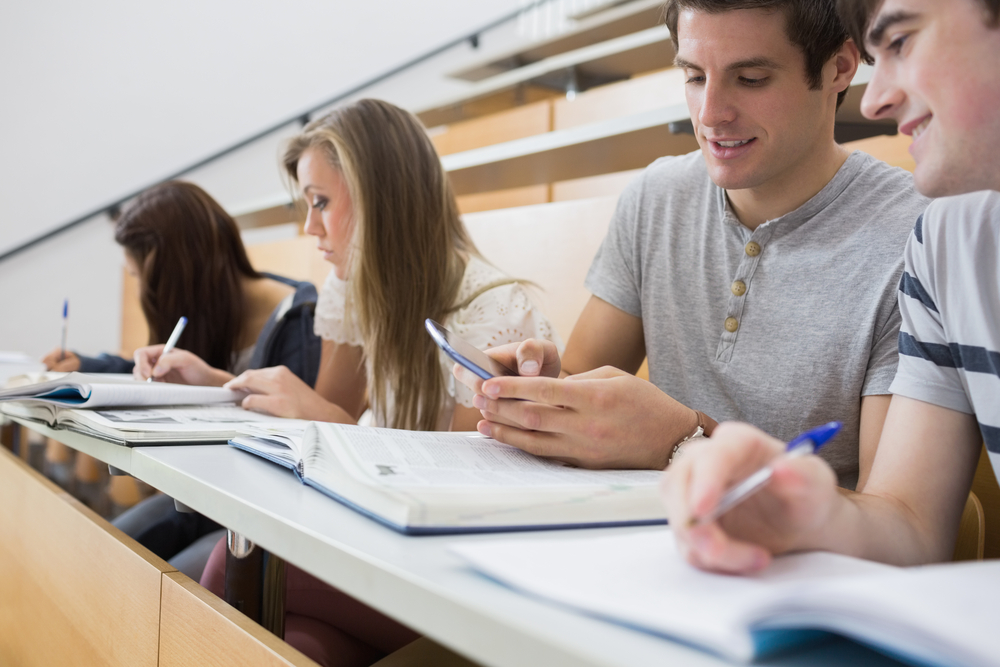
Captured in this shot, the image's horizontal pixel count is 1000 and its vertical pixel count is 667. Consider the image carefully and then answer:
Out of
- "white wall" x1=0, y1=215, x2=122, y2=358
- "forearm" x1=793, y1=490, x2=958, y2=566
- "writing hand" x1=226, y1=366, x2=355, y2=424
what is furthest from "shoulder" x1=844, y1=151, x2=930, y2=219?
"white wall" x1=0, y1=215, x2=122, y2=358

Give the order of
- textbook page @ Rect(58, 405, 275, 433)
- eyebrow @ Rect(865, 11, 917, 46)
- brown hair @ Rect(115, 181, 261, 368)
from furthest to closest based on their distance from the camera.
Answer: brown hair @ Rect(115, 181, 261, 368) < textbook page @ Rect(58, 405, 275, 433) < eyebrow @ Rect(865, 11, 917, 46)

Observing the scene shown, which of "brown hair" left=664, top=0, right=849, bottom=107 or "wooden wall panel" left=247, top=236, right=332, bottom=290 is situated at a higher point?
"brown hair" left=664, top=0, right=849, bottom=107

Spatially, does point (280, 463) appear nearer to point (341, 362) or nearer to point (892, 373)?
point (892, 373)

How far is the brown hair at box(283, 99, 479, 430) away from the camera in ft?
3.80

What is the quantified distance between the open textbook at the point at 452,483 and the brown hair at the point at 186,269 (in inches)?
44.3

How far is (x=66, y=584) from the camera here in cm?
75

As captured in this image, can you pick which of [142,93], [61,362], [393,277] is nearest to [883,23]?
[393,277]

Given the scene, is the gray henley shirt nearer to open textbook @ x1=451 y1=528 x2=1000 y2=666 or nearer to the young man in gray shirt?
the young man in gray shirt

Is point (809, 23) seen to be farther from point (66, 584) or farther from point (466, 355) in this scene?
point (66, 584)

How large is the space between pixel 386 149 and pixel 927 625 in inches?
44.0

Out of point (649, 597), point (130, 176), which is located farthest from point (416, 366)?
point (130, 176)

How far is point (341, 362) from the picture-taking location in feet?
4.39

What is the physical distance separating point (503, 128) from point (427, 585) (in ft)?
6.26

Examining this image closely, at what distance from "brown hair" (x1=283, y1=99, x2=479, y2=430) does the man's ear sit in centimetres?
61
